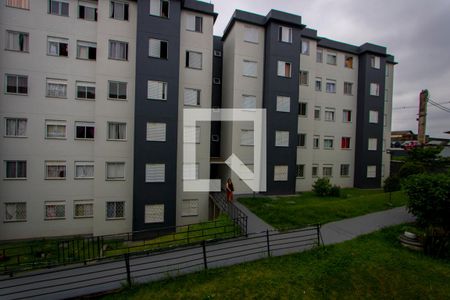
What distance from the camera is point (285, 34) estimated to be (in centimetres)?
1680

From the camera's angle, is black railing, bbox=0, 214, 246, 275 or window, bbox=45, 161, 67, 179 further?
window, bbox=45, 161, 67, 179

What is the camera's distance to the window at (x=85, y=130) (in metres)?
14.3

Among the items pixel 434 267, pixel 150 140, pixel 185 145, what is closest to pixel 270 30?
pixel 185 145

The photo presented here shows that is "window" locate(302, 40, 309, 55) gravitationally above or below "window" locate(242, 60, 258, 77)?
above

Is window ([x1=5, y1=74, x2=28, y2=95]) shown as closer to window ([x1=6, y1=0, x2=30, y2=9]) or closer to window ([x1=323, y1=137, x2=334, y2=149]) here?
window ([x1=6, y1=0, x2=30, y2=9])

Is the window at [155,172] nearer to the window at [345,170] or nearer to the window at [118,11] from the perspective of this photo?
the window at [118,11]

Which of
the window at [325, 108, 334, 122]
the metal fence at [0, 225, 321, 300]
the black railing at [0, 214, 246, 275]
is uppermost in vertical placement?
the window at [325, 108, 334, 122]

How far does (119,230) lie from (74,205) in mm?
3398

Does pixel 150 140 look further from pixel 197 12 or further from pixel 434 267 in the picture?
pixel 434 267

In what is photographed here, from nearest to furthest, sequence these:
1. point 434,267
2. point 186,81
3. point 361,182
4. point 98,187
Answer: point 434,267 → point 98,187 → point 186,81 → point 361,182

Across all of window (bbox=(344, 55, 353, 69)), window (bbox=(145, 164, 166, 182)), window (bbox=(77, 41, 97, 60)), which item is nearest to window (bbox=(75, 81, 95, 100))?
window (bbox=(77, 41, 97, 60))

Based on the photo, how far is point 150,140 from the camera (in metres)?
14.5

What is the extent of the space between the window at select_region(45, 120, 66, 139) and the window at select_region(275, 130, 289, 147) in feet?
48.8

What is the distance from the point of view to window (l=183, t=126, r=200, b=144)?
15.6m
